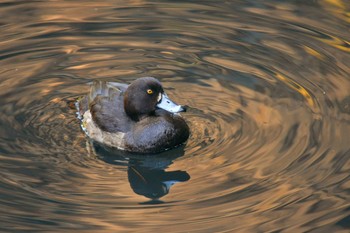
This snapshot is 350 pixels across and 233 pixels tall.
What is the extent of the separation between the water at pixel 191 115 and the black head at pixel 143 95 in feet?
1.80

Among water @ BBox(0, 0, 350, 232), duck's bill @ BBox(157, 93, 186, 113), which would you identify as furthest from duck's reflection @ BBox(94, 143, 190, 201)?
duck's bill @ BBox(157, 93, 186, 113)

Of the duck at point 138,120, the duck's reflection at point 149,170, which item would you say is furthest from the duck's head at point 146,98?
the duck's reflection at point 149,170

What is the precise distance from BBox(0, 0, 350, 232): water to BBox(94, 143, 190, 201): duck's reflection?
21 mm

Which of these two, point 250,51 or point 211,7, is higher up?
point 211,7

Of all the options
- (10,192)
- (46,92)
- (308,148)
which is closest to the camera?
(10,192)

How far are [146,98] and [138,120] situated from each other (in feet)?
1.19

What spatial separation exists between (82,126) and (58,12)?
3.66 metres

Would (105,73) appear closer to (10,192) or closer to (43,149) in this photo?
(43,149)

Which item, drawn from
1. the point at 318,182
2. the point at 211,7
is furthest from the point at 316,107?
the point at 211,7

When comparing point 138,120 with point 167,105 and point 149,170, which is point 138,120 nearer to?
point 167,105

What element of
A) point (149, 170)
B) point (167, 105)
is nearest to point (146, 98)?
point (167, 105)

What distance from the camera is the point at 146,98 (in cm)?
942

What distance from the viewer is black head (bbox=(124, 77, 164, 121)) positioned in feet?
30.8

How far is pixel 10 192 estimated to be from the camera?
8367 mm
